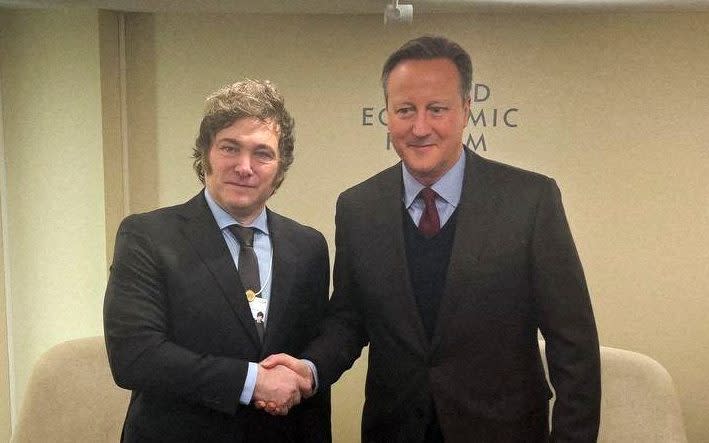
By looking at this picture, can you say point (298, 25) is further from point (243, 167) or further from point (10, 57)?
point (10, 57)

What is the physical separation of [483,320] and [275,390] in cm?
51

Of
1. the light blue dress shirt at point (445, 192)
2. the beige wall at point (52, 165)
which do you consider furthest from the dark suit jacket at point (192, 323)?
the beige wall at point (52, 165)

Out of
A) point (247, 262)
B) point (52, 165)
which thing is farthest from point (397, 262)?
point (52, 165)

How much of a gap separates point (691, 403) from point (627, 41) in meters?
1.19

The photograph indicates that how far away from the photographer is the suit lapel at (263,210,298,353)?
1.76 metres

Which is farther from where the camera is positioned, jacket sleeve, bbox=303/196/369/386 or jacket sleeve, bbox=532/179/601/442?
jacket sleeve, bbox=303/196/369/386

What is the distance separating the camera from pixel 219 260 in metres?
1.73

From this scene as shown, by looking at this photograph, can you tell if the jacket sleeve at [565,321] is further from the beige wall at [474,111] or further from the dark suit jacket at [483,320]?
the beige wall at [474,111]

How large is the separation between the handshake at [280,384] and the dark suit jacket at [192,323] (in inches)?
1.8

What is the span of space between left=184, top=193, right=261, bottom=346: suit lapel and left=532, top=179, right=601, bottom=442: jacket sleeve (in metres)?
0.68

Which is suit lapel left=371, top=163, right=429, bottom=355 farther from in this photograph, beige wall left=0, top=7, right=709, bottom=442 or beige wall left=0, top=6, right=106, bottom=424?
beige wall left=0, top=6, right=106, bottom=424

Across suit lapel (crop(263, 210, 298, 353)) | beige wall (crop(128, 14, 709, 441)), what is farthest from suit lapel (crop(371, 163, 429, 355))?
beige wall (crop(128, 14, 709, 441))

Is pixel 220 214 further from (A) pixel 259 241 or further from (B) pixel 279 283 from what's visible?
(B) pixel 279 283

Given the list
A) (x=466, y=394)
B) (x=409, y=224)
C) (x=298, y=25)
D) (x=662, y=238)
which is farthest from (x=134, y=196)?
(x=662, y=238)
